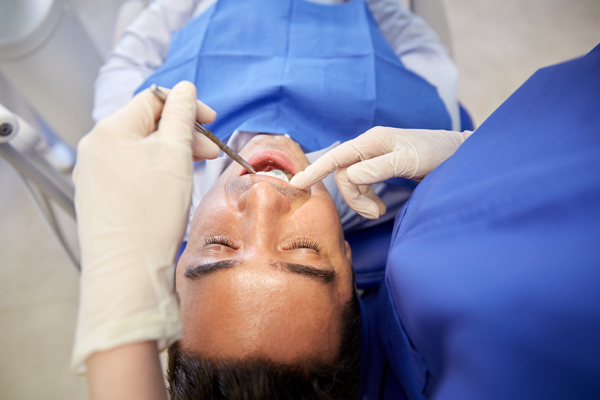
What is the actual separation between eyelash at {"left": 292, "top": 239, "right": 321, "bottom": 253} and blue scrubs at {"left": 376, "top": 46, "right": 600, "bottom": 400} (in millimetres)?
212

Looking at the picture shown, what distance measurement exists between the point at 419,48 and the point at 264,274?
111cm

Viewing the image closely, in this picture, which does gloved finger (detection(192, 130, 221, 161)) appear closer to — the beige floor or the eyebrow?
the eyebrow

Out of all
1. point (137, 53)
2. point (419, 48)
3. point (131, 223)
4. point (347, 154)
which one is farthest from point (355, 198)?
point (137, 53)

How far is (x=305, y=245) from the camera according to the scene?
2.49ft

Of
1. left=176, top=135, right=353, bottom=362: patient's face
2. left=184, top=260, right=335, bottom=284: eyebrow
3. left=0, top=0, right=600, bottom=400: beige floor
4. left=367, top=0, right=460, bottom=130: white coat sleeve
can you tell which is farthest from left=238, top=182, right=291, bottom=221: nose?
left=0, top=0, right=600, bottom=400: beige floor

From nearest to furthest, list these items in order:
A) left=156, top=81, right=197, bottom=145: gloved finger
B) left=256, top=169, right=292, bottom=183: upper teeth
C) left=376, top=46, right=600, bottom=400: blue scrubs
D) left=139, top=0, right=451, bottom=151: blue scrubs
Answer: left=376, top=46, right=600, bottom=400: blue scrubs < left=156, top=81, right=197, bottom=145: gloved finger < left=256, top=169, right=292, bottom=183: upper teeth < left=139, top=0, right=451, bottom=151: blue scrubs

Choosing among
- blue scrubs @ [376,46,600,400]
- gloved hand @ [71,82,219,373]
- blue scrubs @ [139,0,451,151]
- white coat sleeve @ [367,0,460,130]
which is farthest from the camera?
white coat sleeve @ [367,0,460,130]

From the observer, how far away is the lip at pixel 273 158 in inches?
35.0

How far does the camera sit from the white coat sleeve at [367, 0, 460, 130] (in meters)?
1.22

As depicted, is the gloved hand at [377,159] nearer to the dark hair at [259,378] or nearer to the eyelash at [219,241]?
the eyelash at [219,241]

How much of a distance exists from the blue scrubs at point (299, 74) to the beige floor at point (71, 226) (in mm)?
1028

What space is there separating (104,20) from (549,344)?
2.83m

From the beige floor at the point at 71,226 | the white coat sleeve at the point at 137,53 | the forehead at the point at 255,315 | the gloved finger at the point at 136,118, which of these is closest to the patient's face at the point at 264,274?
the forehead at the point at 255,315

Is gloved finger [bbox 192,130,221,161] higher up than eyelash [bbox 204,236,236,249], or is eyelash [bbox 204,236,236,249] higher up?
gloved finger [bbox 192,130,221,161]
